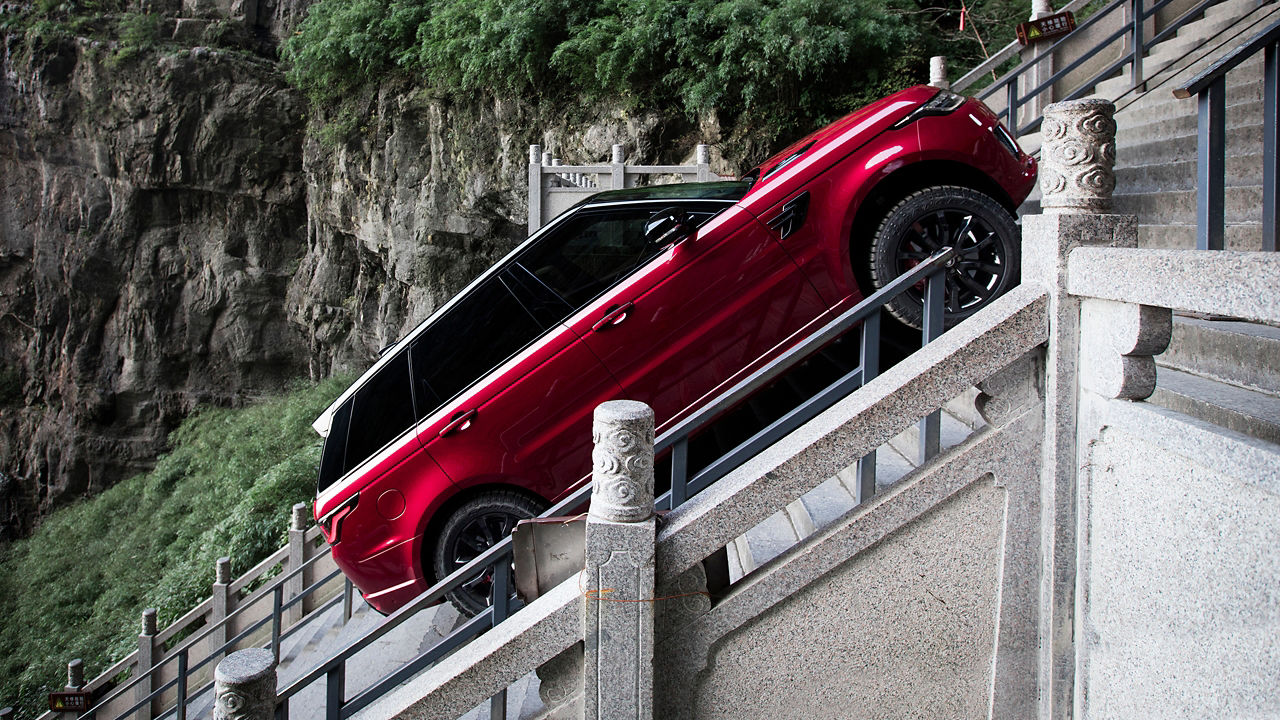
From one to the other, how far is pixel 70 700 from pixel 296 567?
2.57 meters

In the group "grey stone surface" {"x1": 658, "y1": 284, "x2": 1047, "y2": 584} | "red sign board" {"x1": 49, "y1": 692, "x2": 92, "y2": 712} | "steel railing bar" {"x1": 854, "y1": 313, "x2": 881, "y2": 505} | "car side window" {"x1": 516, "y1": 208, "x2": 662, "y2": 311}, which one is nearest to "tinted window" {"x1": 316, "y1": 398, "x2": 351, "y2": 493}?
"car side window" {"x1": 516, "y1": 208, "x2": 662, "y2": 311}

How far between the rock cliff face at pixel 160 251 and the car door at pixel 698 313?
49.2 feet

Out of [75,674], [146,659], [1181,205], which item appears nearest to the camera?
[1181,205]

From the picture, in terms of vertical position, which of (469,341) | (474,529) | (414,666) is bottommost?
(414,666)

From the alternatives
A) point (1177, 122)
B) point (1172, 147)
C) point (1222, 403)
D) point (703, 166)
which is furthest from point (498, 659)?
point (703, 166)

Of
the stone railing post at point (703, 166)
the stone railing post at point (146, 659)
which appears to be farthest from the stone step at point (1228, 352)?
the stone railing post at point (146, 659)

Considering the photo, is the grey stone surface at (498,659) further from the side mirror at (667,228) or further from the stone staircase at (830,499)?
the side mirror at (667,228)

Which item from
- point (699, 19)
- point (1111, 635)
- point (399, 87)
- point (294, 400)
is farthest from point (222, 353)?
point (1111, 635)

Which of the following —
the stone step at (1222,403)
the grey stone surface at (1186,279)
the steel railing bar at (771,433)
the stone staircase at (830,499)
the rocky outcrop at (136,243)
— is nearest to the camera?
the grey stone surface at (1186,279)

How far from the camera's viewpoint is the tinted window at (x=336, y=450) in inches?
198

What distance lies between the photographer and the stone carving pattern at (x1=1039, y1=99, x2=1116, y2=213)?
3.11 meters

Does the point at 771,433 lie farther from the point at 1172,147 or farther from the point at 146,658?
the point at 146,658

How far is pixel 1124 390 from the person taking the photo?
2883mm

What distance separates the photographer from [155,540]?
16.2 m
